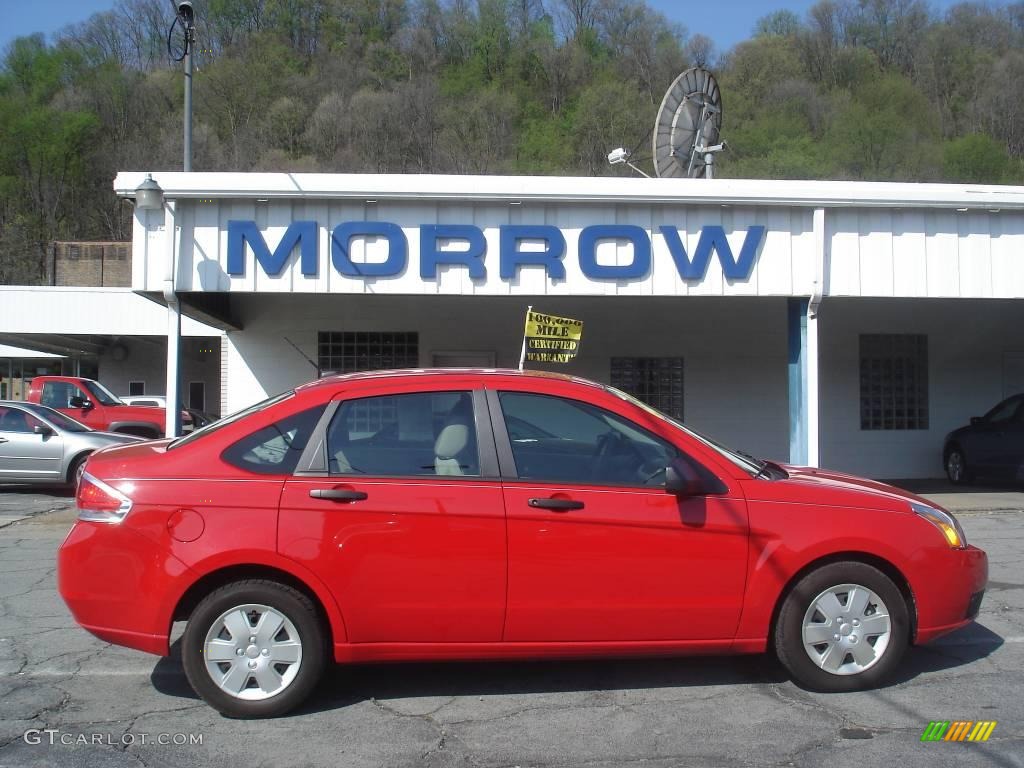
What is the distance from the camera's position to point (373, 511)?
442cm

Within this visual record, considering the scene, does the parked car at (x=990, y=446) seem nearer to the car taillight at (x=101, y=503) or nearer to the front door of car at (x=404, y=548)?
the front door of car at (x=404, y=548)

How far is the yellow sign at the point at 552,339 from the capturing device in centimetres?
1013

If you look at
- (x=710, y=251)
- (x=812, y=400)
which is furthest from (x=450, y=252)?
(x=812, y=400)

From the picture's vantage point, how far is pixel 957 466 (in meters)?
14.7

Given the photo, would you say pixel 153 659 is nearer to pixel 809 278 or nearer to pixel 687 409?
pixel 809 278

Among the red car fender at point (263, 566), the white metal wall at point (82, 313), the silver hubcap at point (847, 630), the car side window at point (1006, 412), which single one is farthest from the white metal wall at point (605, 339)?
the white metal wall at point (82, 313)

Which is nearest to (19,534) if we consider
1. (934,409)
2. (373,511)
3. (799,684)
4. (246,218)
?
(246,218)

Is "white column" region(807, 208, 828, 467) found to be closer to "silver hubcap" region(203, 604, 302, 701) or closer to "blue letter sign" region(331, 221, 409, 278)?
"blue letter sign" region(331, 221, 409, 278)

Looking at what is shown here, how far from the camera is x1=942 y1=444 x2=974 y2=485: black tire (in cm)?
1445

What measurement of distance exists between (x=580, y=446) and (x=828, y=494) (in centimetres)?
133

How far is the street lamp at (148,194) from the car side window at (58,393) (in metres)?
9.25

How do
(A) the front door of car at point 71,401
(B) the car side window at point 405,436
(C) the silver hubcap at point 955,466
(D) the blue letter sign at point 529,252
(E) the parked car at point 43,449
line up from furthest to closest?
(A) the front door of car at point 71,401
(C) the silver hubcap at point 955,466
(E) the parked car at point 43,449
(D) the blue letter sign at point 529,252
(B) the car side window at point 405,436

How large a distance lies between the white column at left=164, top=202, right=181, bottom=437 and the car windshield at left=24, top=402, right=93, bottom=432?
12.6ft

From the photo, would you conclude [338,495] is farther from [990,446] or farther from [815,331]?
[990,446]
